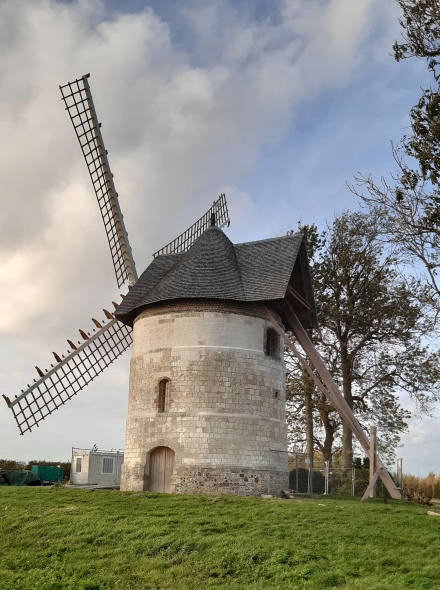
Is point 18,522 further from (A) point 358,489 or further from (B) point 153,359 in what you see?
(A) point 358,489

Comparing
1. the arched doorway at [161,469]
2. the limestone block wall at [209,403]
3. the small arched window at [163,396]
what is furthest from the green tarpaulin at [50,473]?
the small arched window at [163,396]

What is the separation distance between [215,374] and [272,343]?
3194mm

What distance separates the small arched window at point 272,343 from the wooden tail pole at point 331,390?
17.2 inches

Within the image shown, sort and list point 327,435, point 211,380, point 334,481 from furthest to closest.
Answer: point 327,435, point 334,481, point 211,380

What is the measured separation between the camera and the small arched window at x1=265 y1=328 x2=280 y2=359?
968 inches

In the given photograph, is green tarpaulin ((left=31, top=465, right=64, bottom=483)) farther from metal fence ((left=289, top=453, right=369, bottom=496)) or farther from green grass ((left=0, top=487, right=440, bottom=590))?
green grass ((left=0, top=487, right=440, bottom=590))

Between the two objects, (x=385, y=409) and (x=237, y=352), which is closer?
(x=237, y=352)

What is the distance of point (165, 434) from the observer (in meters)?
22.4

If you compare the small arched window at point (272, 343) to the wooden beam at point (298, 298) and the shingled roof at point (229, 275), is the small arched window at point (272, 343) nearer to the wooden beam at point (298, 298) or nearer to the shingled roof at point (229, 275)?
the shingled roof at point (229, 275)

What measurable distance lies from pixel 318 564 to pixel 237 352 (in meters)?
10.3

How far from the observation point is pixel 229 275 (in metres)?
24.2

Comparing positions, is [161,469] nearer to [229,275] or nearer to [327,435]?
[229,275]

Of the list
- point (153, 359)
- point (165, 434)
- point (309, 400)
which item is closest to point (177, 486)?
point (165, 434)

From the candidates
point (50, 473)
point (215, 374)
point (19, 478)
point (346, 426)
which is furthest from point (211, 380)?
point (50, 473)
